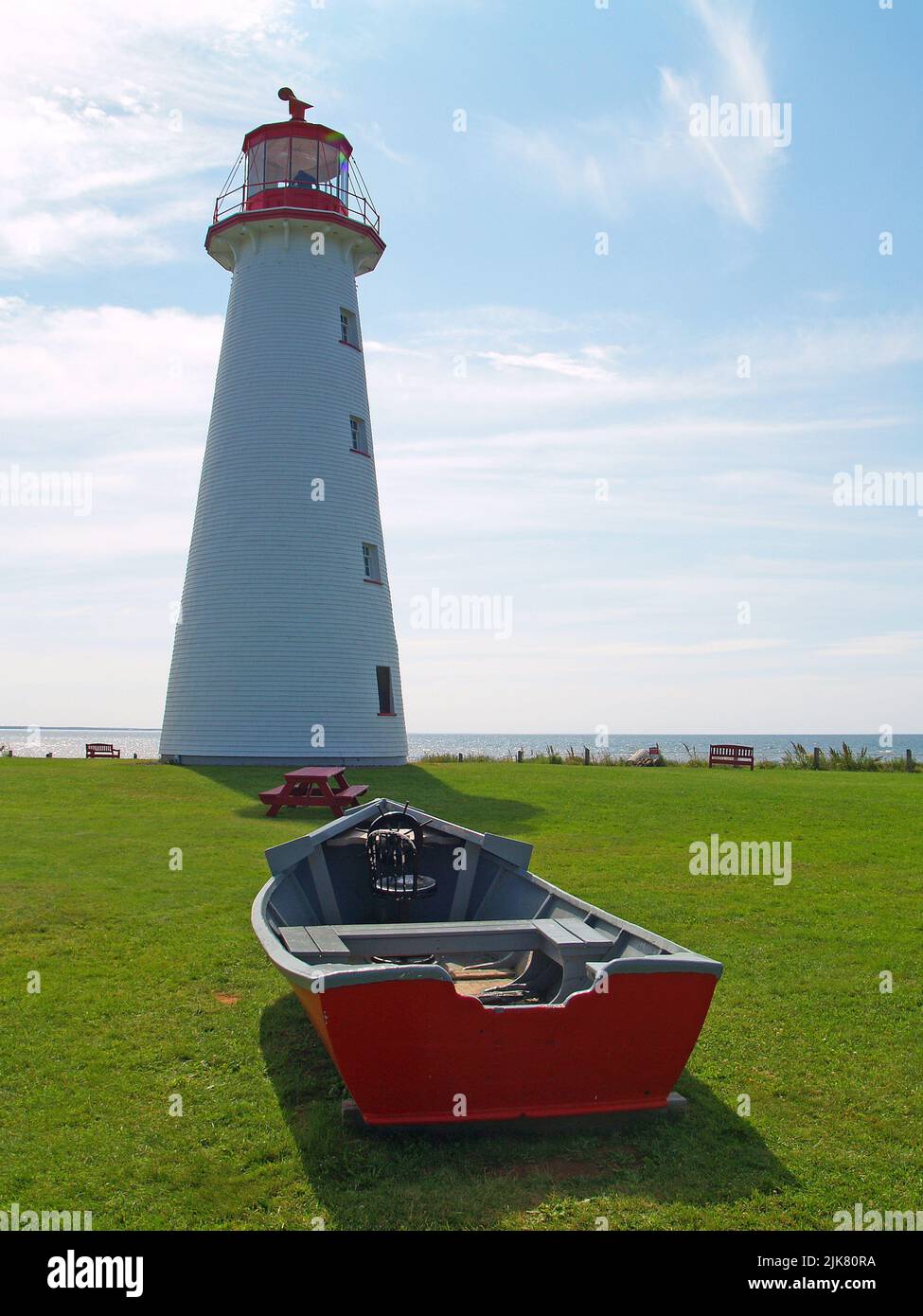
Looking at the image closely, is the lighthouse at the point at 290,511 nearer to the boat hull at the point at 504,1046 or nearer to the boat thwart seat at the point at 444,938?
the boat thwart seat at the point at 444,938

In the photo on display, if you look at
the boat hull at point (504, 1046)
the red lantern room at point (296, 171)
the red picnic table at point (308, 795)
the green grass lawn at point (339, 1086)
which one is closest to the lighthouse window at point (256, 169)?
the red lantern room at point (296, 171)

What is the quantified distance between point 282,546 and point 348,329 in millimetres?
7665

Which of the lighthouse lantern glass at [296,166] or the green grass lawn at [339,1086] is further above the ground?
the lighthouse lantern glass at [296,166]

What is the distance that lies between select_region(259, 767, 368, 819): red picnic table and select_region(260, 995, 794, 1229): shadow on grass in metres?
12.9

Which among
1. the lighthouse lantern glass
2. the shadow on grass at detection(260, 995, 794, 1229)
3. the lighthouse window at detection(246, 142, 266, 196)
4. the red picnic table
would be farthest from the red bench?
the shadow on grass at detection(260, 995, 794, 1229)

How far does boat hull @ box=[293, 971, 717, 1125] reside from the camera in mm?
5227

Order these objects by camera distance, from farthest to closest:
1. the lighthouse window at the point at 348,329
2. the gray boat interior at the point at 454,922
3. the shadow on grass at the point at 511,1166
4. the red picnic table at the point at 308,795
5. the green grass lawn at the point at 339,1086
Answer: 1. the lighthouse window at the point at 348,329
2. the red picnic table at the point at 308,795
3. the gray boat interior at the point at 454,922
4. the green grass lawn at the point at 339,1086
5. the shadow on grass at the point at 511,1166

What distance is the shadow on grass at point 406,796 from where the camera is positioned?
59.8ft

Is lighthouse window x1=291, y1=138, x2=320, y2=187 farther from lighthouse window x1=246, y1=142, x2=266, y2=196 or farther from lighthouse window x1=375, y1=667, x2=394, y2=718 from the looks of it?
lighthouse window x1=375, y1=667, x2=394, y2=718

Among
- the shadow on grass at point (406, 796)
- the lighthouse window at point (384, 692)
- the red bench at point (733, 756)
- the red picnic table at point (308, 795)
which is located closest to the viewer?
the shadow on grass at point (406, 796)

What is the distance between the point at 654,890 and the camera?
39.2 feet

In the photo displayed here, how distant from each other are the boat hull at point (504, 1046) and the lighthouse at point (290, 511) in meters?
22.3

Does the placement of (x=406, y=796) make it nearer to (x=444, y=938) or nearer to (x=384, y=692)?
(x=384, y=692)
